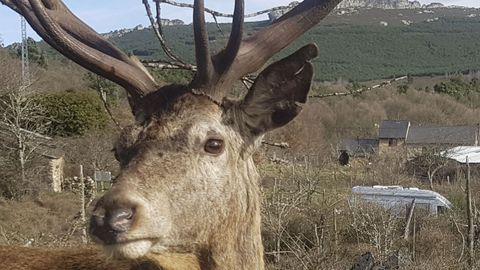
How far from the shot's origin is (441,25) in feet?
551

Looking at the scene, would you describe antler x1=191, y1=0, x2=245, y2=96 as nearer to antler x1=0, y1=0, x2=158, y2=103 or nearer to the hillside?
antler x1=0, y1=0, x2=158, y2=103

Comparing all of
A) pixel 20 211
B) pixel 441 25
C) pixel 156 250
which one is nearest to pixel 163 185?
pixel 156 250

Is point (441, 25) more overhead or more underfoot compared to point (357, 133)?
more overhead

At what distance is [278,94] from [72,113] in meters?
45.6

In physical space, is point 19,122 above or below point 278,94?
A: below

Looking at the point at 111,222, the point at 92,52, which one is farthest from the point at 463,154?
the point at 111,222

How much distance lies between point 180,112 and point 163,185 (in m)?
0.59

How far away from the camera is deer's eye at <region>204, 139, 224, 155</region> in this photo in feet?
16.2

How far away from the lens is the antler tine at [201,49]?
4.94 metres

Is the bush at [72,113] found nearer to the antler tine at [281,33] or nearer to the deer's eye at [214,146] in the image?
the antler tine at [281,33]

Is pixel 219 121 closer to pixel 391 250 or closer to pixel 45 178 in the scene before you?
pixel 391 250

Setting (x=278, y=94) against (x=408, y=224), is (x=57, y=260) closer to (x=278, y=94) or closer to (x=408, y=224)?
(x=278, y=94)

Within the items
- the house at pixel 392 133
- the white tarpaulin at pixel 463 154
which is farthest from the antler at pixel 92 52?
the house at pixel 392 133

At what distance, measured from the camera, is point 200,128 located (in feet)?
16.1
